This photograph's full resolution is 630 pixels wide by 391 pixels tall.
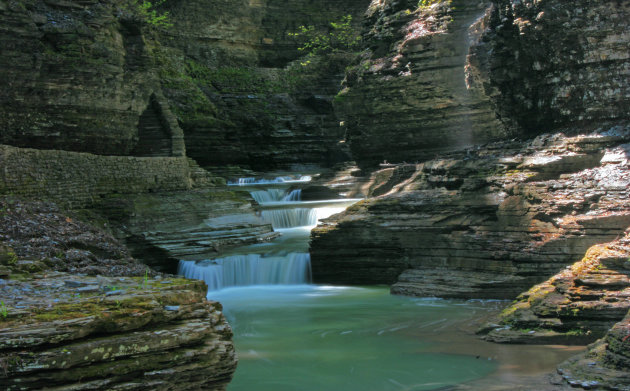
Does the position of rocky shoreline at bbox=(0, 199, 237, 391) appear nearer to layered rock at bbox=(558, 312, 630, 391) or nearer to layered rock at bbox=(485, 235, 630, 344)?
layered rock at bbox=(558, 312, 630, 391)

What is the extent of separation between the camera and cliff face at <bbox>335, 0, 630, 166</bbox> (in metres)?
11.4

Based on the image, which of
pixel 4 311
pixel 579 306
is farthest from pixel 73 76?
pixel 579 306

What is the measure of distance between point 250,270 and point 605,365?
8413 mm

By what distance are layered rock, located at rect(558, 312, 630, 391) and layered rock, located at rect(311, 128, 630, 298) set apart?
142 inches

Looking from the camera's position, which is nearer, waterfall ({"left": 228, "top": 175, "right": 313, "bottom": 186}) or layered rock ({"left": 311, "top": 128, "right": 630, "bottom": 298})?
layered rock ({"left": 311, "top": 128, "right": 630, "bottom": 298})

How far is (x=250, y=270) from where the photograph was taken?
1312cm

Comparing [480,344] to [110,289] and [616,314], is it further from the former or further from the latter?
[110,289]

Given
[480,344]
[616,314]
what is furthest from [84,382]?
[616,314]

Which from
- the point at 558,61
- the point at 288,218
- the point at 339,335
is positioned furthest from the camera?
the point at 288,218

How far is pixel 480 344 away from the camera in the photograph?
25.5 ft

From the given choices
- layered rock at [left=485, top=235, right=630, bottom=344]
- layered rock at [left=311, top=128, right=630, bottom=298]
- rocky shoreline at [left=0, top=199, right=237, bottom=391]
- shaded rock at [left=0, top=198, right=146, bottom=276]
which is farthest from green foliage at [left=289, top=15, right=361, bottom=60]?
rocky shoreline at [left=0, top=199, right=237, bottom=391]

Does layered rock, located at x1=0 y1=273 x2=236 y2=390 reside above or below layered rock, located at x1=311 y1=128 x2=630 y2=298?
below

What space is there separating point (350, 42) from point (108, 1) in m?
17.1

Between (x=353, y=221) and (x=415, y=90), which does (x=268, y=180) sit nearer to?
(x=415, y=90)
